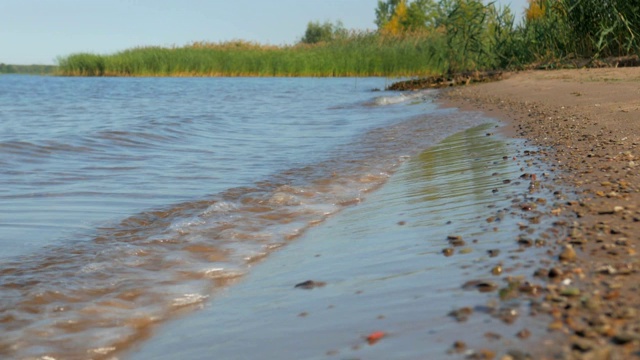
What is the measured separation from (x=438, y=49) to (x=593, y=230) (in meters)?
20.8

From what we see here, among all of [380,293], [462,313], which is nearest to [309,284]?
[380,293]

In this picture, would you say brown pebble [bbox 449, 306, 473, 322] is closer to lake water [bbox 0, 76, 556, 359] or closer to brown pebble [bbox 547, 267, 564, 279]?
brown pebble [bbox 547, 267, 564, 279]

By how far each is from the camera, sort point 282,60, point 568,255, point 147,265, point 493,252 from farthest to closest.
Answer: point 282,60, point 147,265, point 493,252, point 568,255

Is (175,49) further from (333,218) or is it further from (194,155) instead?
(333,218)

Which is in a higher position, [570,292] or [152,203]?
[570,292]

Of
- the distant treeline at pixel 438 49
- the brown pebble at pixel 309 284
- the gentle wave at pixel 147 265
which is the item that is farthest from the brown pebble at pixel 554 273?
the distant treeline at pixel 438 49

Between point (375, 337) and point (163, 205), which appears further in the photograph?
point (163, 205)

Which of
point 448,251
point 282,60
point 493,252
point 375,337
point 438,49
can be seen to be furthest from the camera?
point 282,60

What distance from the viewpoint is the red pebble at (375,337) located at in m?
2.10

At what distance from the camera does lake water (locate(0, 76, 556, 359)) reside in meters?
3.01

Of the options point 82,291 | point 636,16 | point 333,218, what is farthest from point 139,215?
point 636,16

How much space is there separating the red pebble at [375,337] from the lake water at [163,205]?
717 millimetres

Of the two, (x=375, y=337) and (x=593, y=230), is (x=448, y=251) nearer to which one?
(x=593, y=230)

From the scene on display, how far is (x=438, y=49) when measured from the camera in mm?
23078
